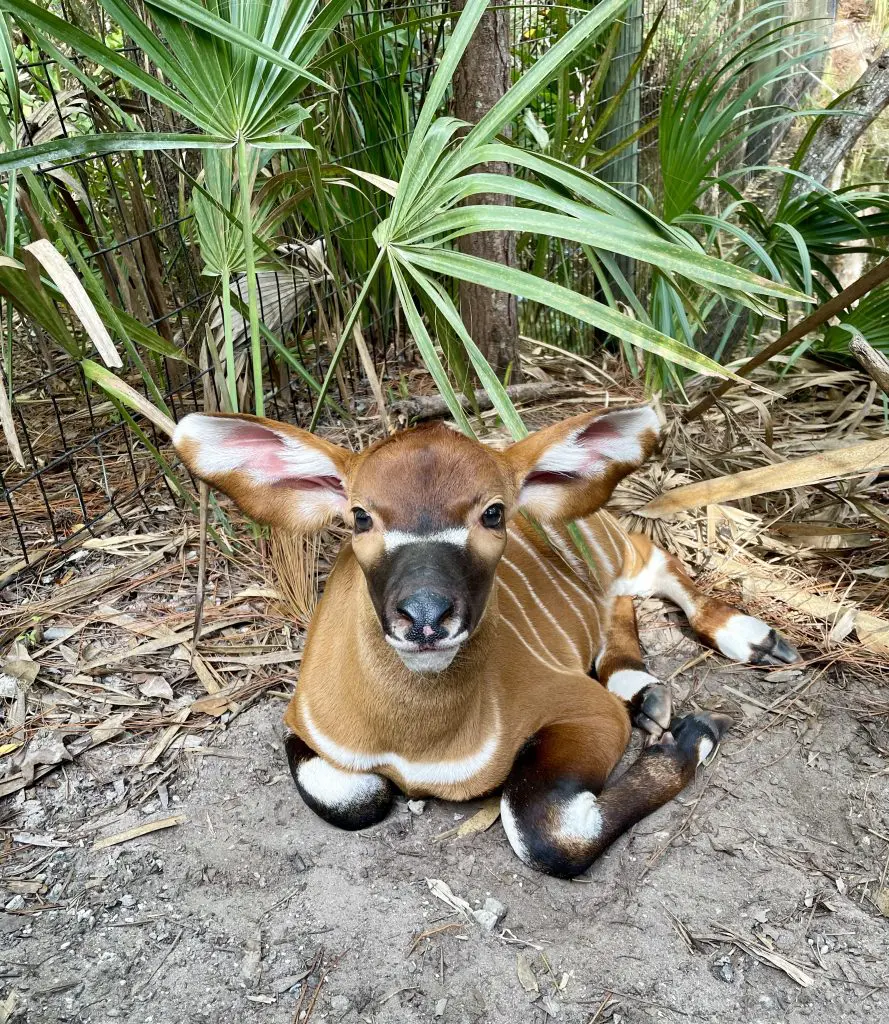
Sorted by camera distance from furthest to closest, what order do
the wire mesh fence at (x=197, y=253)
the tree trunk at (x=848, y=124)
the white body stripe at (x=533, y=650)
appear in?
the tree trunk at (x=848, y=124) → the wire mesh fence at (x=197, y=253) → the white body stripe at (x=533, y=650)

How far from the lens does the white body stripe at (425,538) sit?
2115mm

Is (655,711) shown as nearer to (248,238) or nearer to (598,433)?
(598,433)

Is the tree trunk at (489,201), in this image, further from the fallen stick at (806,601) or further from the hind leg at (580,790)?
the hind leg at (580,790)

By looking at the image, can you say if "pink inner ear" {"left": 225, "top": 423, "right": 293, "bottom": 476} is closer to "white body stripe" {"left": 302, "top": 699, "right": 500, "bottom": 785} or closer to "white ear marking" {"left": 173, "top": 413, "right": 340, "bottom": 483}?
A: "white ear marking" {"left": 173, "top": 413, "right": 340, "bottom": 483}

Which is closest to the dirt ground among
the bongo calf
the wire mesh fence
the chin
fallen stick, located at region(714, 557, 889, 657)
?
the bongo calf

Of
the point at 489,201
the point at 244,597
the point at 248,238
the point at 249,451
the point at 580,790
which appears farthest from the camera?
the point at 489,201

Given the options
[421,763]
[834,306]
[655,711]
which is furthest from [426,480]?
[834,306]

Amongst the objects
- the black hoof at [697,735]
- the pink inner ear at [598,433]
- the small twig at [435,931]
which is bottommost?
the black hoof at [697,735]

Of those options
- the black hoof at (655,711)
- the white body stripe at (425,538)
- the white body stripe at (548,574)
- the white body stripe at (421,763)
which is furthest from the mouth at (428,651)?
the white body stripe at (548,574)

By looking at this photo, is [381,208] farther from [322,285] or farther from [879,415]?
[879,415]

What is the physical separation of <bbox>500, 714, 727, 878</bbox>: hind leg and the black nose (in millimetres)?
711

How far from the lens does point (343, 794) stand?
2512 millimetres

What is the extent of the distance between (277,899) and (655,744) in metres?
1.15

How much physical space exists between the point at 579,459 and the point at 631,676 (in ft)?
3.23
